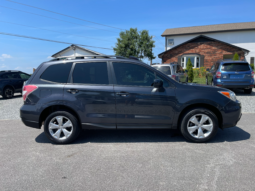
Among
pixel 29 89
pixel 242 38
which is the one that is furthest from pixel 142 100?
pixel 242 38

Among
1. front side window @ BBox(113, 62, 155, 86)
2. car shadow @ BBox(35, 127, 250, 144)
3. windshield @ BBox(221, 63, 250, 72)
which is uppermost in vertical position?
windshield @ BBox(221, 63, 250, 72)

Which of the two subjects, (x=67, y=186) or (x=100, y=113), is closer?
(x=67, y=186)

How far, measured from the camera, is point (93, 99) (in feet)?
13.7

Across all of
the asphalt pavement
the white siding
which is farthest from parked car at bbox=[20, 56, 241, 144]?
the white siding

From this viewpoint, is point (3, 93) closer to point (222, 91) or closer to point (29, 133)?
point (29, 133)

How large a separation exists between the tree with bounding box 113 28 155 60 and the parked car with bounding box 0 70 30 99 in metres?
28.4

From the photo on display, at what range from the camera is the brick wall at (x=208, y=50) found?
26.1m

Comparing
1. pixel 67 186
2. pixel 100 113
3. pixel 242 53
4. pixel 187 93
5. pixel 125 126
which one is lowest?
pixel 67 186

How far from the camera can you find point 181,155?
367cm

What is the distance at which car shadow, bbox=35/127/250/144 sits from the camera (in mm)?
4500

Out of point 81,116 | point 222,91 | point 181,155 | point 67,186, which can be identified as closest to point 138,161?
point 181,155

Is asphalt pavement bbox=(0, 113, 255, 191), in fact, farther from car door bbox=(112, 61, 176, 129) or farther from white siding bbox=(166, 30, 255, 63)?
white siding bbox=(166, 30, 255, 63)

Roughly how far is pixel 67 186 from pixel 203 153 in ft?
8.01

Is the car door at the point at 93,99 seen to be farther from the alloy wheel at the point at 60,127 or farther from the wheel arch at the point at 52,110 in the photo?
the alloy wheel at the point at 60,127
